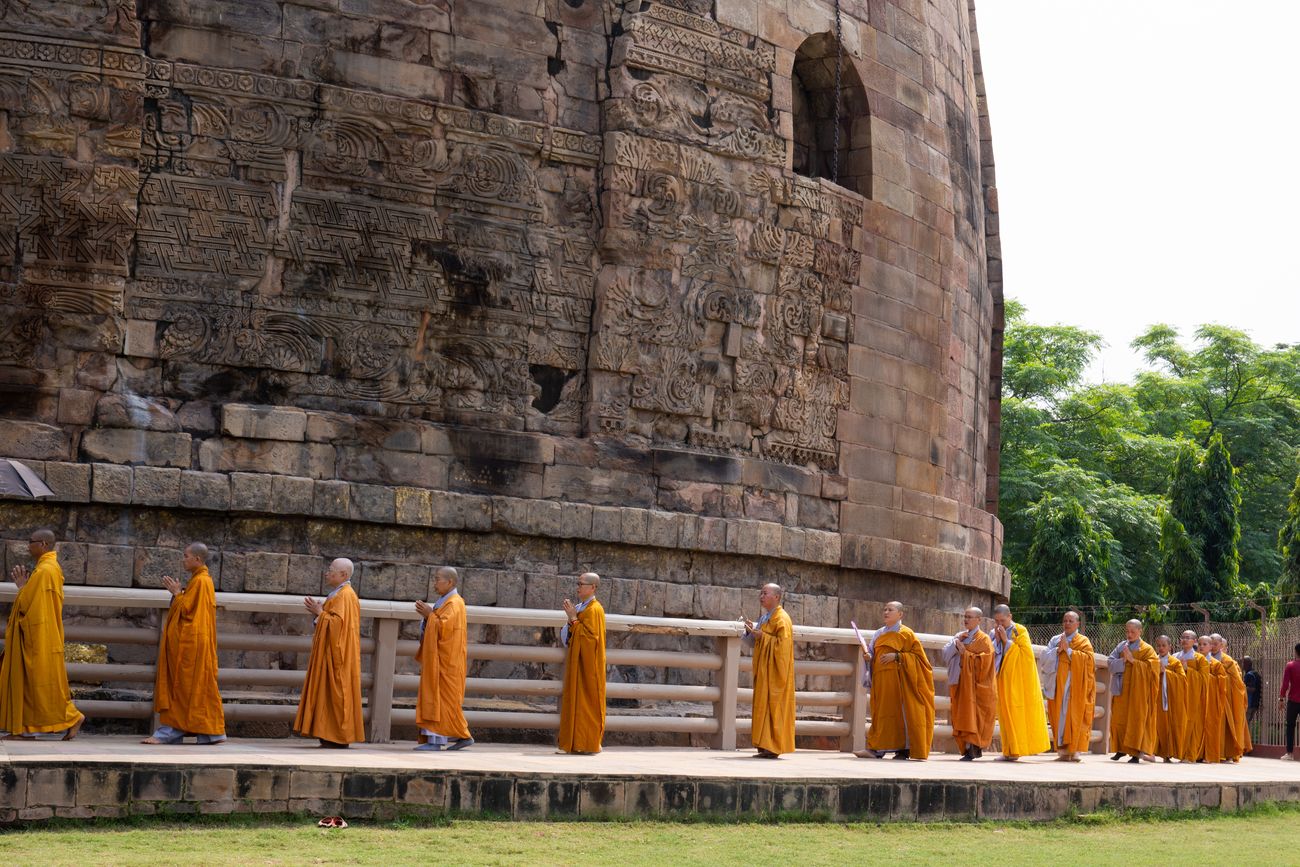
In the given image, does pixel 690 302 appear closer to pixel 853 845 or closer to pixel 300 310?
pixel 300 310

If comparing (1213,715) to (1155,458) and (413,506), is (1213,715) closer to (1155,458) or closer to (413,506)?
(413,506)

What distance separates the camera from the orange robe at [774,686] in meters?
10.9

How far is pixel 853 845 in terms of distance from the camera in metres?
8.27

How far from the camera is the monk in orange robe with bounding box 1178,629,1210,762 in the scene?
14695mm

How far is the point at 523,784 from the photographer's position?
817 centimetres

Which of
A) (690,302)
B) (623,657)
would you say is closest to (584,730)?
(623,657)

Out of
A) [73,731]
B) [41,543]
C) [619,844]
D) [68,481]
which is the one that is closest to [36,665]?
[73,731]

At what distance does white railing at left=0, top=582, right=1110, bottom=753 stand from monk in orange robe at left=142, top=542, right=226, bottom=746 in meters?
0.16

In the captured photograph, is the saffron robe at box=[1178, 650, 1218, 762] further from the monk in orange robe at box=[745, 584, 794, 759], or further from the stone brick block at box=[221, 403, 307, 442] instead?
the stone brick block at box=[221, 403, 307, 442]

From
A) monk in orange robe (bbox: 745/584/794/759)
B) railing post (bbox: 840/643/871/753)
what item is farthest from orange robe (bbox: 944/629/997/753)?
monk in orange robe (bbox: 745/584/794/759)

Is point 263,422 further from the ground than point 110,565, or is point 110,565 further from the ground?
point 263,422

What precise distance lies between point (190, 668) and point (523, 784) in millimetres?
2458

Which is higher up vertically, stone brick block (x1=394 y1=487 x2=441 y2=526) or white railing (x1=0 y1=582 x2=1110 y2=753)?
stone brick block (x1=394 y1=487 x2=441 y2=526)

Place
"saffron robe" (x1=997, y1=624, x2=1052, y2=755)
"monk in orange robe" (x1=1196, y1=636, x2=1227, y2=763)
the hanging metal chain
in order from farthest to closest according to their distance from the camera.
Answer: the hanging metal chain < "monk in orange robe" (x1=1196, y1=636, x2=1227, y2=763) < "saffron robe" (x1=997, y1=624, x2=1052, y2=755)
